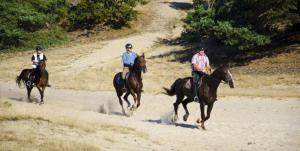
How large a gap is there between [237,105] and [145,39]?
103 feet

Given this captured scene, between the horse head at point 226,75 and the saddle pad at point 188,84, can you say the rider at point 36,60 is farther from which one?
the horse head at point 226,75

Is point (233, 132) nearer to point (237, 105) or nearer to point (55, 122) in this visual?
point (55, 122)

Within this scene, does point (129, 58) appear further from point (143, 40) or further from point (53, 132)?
point (143, 40)

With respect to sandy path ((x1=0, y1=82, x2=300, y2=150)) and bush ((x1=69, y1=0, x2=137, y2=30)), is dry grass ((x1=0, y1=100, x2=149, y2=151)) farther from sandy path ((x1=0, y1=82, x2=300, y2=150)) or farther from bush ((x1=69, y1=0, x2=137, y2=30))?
bush ((x1=69, y1=0, x2=137, y2=30))

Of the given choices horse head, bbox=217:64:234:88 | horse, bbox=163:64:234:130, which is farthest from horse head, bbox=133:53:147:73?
horse head, bbox=217:64:234:88

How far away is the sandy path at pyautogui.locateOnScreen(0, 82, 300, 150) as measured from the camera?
53.5 feet

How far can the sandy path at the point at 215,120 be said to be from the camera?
16297 mm

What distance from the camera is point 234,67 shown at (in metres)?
40.6

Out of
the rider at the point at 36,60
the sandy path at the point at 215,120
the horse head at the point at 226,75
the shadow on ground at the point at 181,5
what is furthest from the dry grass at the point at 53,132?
the shadow on ground at the point at 181,5

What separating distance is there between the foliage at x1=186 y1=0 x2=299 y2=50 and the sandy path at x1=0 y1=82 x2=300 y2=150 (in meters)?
10.7

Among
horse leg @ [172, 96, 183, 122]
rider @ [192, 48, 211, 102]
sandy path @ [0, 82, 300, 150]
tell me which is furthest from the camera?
horse leg @ [172, 96, 183, 122]

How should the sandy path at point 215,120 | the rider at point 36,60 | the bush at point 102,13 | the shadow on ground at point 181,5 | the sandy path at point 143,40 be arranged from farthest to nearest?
1. the shadow on ground at point 181,5
2. the bush at point 102,13
3. the sandy path at point 143,40
4. the rider at point 36,60
5. the sandy path at point 215,120

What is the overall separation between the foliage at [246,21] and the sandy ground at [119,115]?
12.7 feet

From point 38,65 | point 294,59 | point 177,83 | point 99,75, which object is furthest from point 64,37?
point 177,83
